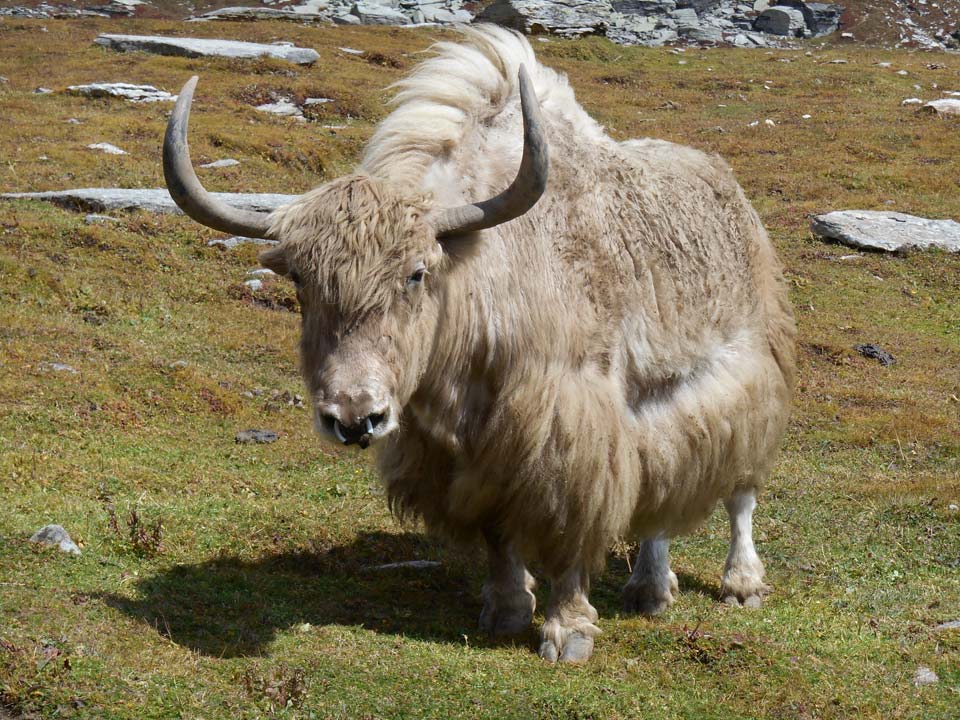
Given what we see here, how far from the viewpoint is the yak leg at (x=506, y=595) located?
23.4ft

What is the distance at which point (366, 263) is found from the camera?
228 inches

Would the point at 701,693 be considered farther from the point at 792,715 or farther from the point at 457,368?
the point at 457,368

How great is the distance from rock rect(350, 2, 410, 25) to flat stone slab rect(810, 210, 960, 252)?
4802 cm

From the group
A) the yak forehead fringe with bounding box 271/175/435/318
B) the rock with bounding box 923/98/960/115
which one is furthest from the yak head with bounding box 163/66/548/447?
the rock with bounding box 923/98/960/115

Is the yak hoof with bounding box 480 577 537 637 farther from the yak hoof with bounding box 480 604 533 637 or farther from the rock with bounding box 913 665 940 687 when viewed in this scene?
the rock with bounding box 913 665 940 687

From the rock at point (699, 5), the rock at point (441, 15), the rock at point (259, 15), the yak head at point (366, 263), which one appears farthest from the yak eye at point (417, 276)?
the rock at point (699, 5)

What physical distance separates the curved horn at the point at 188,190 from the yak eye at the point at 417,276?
0.83 metres

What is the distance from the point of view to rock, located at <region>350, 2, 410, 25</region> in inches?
2630

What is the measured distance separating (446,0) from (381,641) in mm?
76816

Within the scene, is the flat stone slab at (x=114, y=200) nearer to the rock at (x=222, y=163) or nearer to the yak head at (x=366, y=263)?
the rock at (x=222, y=163)

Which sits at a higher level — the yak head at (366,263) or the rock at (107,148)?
the yak head at (366,263)

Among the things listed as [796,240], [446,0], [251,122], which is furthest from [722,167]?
[446,0]

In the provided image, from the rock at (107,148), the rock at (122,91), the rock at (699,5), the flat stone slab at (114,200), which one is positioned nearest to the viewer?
the flat stone slab at (114,200)

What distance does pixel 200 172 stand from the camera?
22.7m
